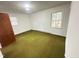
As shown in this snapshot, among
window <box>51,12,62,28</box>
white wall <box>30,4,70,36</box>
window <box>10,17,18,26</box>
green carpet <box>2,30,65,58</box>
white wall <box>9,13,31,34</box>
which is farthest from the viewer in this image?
white wall <box>9,13,31,34</box>

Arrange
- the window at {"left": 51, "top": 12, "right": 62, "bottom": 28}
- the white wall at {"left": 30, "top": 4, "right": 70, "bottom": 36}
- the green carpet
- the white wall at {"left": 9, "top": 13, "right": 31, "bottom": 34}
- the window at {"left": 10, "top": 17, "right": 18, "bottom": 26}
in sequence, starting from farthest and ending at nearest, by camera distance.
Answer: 1. the white wall at {"left": 9, "top": 13, "right": 31, "bottom": 34}
2. the window at {"left": 10, "top": 17, "right": 18, "bottom": 26}
3. the window at {"left": 51, "top": 12, "right": 62, "bottom": 28}
4. the white wall at {"left": 30, "top": 4, "right": 70, "bottom": 36}
5. the green carpet

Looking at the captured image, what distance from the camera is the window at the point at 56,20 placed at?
12.5 ft

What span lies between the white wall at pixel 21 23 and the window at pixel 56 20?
2.74 m

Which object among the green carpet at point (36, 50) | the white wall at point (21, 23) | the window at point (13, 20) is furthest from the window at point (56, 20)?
the window at point (13, 20)

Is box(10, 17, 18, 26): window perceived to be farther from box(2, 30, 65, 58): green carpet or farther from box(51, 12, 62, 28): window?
box(51, 12, 62, 28): window

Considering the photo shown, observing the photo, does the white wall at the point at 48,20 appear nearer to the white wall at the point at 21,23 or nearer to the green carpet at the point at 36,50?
the white wall at the point at 21,23

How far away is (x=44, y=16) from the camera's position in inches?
189

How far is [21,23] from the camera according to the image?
5230mm

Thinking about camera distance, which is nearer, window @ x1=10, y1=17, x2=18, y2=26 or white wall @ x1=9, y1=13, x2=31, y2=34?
window @ x1=10, y1=17, x2=18, y2=26

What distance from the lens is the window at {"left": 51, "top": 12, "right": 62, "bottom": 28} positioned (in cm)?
382

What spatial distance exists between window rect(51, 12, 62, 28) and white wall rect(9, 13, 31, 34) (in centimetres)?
274

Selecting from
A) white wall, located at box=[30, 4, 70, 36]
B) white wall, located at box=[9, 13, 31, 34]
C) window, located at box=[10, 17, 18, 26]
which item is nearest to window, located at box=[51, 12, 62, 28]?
white wall, located at box=[30, 4, 70, 36]

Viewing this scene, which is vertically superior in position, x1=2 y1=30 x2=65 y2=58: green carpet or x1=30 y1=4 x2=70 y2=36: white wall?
x1=30 y1=4 x2=70 y2=36: white wall

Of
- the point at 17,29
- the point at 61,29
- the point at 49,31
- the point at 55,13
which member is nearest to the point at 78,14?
the point at 61,29
